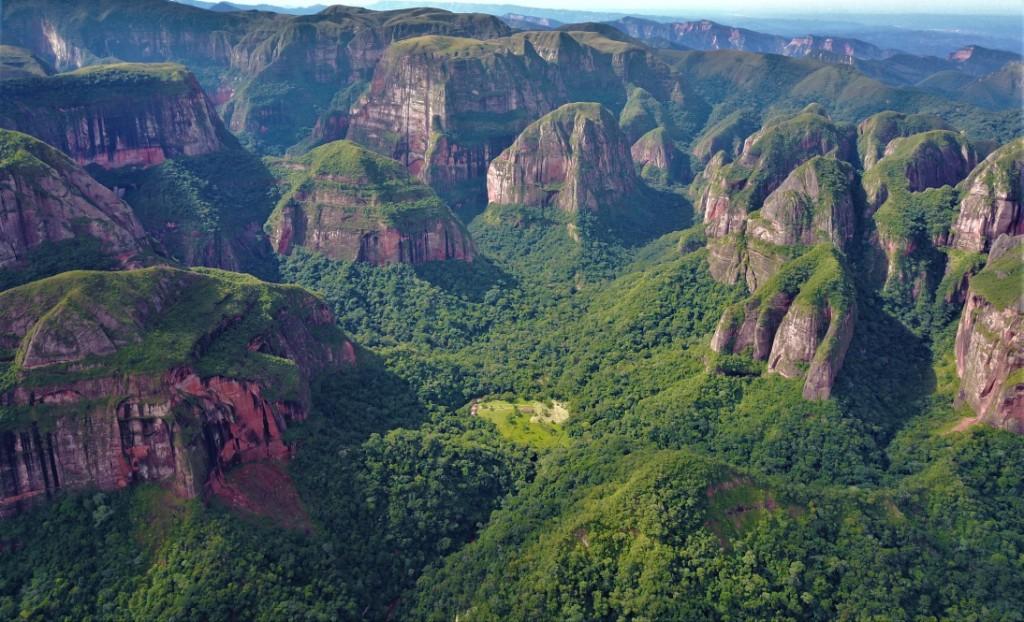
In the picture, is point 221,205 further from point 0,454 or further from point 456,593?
point 456,593

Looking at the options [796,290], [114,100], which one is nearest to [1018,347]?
[796,290]

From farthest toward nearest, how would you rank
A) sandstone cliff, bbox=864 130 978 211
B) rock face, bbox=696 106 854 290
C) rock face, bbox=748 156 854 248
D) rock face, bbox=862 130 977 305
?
sandstone cliff, bbox=864 130 978 211
rock face, bbox=696 106 854 290
rock face, bbox=748 156 854 248
rock face, bbox=862 130 977 305

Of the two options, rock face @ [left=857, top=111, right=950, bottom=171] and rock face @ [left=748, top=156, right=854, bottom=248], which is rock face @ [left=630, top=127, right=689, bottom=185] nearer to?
rock face @ [left=857, top=111, right=950, bottom=171]

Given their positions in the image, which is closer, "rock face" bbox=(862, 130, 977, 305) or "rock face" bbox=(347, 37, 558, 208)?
"rock face" bbox=(862, 130, 977, 305)

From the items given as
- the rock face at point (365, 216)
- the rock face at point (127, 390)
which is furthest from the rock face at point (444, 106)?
the rock face at point (127, 390)

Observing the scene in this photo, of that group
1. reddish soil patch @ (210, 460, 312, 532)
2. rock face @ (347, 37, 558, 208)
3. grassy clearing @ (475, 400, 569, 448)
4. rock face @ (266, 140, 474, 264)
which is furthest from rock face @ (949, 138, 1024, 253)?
rock face @ (347, 37, 558, 208)
